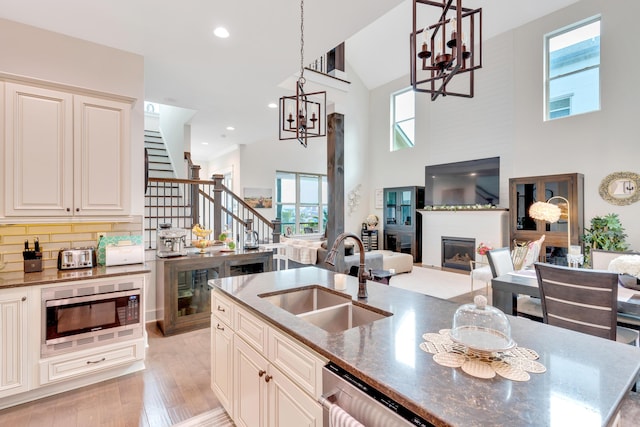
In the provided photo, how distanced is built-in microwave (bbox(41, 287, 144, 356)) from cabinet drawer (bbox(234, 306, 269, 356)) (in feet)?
4.53

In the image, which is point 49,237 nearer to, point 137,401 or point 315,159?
point 137,401

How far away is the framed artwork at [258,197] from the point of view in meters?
8.84

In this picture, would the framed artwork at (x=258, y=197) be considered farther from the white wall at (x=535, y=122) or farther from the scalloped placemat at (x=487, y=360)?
the scalloped placemat at (x=487, y=360)

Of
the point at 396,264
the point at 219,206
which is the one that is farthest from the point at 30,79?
the point at 396,264

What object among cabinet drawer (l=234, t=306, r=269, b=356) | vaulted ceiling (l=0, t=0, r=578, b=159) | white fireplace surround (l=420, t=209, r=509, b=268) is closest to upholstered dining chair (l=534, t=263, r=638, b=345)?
cabinet drawer (l=234, t=306, r=269, b=356)

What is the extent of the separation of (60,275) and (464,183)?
7657 mm

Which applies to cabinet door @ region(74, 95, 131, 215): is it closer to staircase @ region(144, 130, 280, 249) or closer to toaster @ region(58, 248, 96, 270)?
toaster @ region(58, 248, 96, 270)

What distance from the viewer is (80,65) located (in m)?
2.84

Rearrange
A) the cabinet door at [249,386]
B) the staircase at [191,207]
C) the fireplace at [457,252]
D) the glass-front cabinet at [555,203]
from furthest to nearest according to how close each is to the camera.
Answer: the fireplace at [457,252] < the glass-front cabinet at [555,203] < the staircase at [191,207] < the cabinet door at [249,386]

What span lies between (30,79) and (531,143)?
7.84 metres

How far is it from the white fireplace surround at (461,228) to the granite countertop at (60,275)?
6781mm

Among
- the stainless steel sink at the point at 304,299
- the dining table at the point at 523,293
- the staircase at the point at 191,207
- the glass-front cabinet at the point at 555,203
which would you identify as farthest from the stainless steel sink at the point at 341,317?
the glass-front cabinet at the point at 555,203

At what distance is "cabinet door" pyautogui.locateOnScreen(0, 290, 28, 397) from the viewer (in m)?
2.19

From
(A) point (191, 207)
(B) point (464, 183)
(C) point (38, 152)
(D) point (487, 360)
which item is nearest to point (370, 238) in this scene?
(B) point (464, 183)
